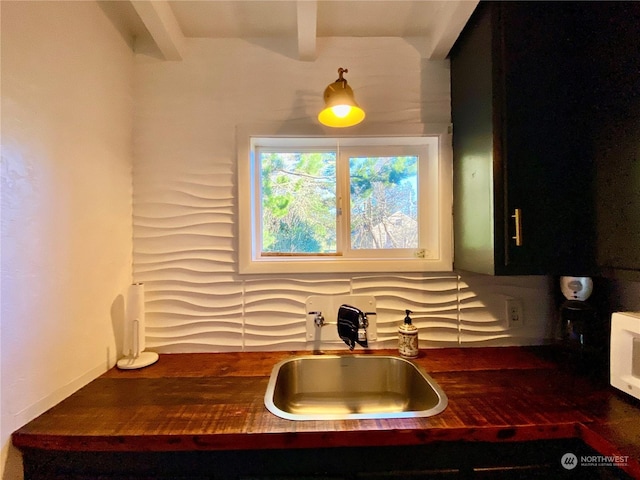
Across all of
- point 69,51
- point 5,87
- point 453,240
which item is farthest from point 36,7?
point 453,240

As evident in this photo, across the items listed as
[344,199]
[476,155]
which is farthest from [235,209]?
[476,155]

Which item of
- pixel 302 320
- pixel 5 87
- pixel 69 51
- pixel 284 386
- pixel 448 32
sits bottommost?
pixel 284 386

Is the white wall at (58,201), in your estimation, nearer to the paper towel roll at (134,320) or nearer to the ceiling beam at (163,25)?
the paper towel roll at (134,320)

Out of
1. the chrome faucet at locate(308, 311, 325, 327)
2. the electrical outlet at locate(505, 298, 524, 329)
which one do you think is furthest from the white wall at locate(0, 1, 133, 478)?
the electrical outlet at locate(505, 298, 524, 329)

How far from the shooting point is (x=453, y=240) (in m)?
1.49

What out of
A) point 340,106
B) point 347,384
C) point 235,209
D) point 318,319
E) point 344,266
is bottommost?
point 347,384

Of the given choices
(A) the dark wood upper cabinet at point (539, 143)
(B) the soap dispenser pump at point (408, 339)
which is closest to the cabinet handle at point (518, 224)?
(A) the dark wood upper cabinet at point (539, 143)

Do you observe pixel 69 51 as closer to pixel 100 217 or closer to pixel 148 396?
pixel 100 217

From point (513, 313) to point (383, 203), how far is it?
0.76 meters

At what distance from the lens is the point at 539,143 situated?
1152mm

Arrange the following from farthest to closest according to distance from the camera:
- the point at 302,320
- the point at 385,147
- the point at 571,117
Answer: the point at 385,147 < the point at 302,320 < the point at 571,117

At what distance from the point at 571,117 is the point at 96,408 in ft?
5.92

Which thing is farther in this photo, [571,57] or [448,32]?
[448,32]

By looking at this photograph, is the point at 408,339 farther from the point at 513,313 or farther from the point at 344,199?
the point at 344,199
